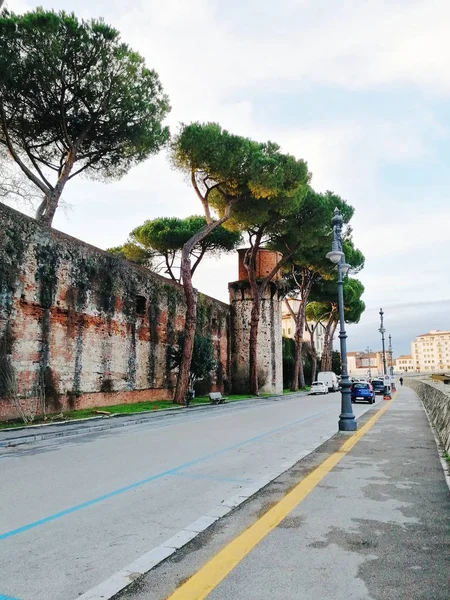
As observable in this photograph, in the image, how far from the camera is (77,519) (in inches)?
172

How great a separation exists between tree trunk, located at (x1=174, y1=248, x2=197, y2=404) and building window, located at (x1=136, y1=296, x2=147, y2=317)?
2169 mm

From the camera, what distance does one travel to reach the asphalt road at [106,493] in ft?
10.7

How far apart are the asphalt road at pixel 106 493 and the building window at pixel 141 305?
11.3 m

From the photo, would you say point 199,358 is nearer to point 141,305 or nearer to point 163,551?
point 141,305

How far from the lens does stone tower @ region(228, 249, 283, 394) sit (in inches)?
1320

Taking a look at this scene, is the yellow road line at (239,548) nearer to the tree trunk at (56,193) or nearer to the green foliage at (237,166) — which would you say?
the tree trunk at (56,193)

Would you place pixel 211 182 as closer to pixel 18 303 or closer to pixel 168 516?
pixel 18 303

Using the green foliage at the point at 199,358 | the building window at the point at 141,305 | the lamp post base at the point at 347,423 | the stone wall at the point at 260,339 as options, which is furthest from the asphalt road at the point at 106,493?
the stone wall at the point at 260,339

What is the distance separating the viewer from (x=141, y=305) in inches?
868

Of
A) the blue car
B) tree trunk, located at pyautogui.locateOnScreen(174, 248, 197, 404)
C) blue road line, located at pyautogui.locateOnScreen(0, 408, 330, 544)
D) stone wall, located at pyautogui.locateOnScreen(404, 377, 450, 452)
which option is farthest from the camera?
the blue car

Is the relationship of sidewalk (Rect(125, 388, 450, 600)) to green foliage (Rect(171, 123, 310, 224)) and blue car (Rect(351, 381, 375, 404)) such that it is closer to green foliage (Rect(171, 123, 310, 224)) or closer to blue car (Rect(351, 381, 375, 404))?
blue car (Rect(351, 381, 375, 404))

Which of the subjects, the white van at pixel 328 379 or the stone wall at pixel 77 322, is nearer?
the stone wall at pixel 77 322

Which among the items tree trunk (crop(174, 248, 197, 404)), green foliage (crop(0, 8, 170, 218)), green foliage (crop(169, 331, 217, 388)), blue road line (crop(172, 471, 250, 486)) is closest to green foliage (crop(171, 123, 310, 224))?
green foliage (crop(0, 8, 170, 218))

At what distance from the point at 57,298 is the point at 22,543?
13.5 m
